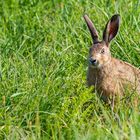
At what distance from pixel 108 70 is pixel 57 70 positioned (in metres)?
0.48

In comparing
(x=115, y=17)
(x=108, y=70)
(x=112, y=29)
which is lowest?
(x=108, y=70)

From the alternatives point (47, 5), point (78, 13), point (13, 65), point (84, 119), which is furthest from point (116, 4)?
point (84, 119)

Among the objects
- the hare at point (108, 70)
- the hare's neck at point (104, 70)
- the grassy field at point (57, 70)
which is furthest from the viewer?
the hare's neck at point (104, 70)

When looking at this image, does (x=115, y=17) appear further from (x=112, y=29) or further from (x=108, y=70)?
(x=108, y=70)

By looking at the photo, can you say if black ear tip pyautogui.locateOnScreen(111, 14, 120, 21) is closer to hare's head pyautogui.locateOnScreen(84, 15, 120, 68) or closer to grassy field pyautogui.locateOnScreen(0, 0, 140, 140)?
hare's head pyautogui.locateOnScreen(84, 15, 120, 68)

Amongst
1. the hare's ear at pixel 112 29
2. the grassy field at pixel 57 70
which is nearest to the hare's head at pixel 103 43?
the hare's ear at pixel 112 29

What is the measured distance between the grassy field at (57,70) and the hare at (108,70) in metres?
0.15

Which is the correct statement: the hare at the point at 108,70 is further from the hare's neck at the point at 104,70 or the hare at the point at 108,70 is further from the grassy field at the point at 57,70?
the grassy field at the point at 57,70

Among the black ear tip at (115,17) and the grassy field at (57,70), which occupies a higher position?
the black ear tip at (115,17)

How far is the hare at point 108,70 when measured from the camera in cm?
649

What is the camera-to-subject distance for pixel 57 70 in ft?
21.3

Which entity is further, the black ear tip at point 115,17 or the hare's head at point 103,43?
the black ear tip at point 115,17

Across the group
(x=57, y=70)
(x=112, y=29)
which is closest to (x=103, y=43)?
(x=112, y=29)

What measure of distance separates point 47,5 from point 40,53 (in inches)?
A: 67.5
